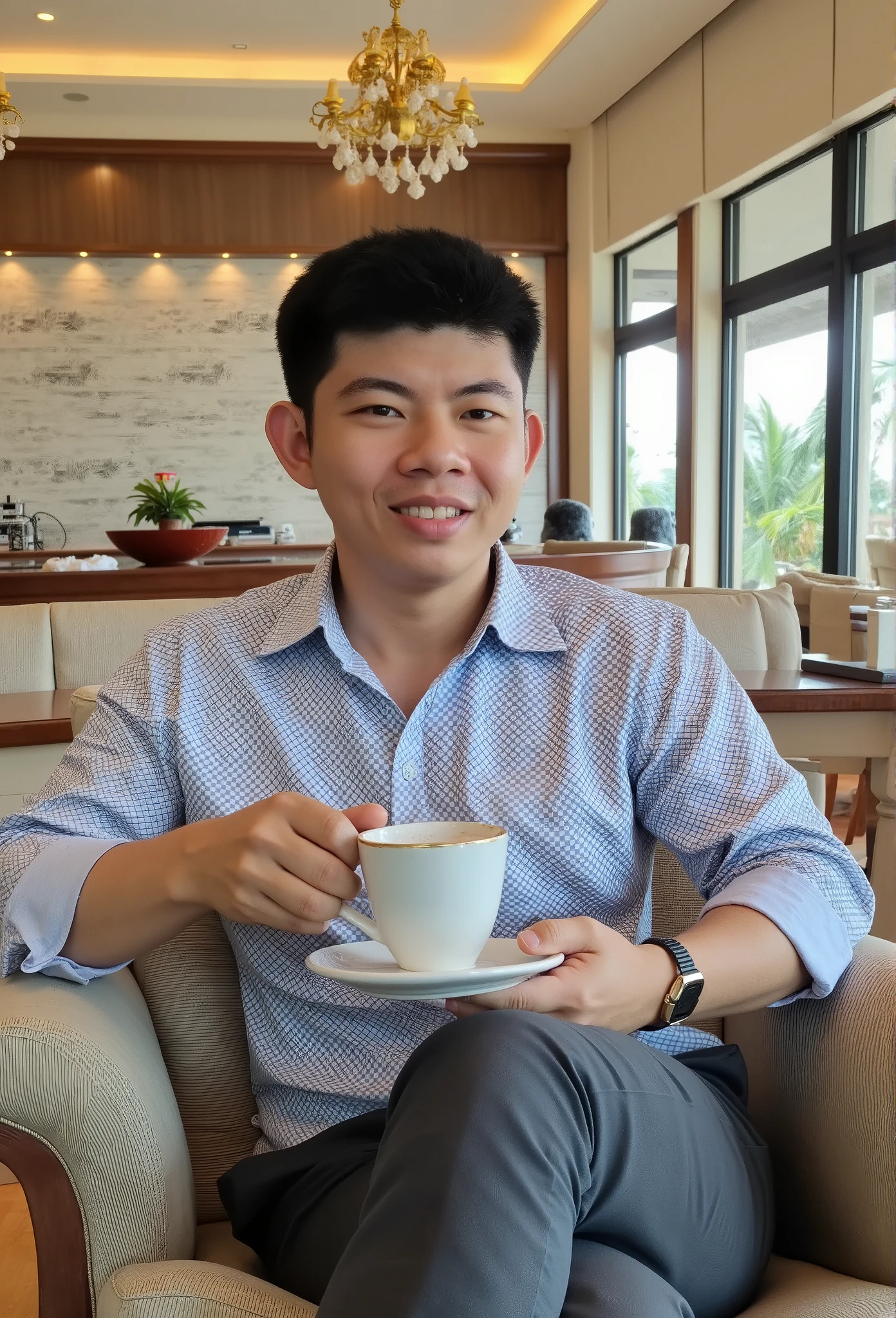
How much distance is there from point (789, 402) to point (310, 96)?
3486 millimetres

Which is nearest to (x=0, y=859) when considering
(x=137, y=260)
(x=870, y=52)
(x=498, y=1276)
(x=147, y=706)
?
(x=147, y=706)

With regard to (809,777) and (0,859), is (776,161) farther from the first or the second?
(0,859)

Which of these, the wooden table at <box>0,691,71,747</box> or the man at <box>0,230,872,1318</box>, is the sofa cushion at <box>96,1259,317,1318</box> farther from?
the wooden table at <box>0,691,71,747</box>

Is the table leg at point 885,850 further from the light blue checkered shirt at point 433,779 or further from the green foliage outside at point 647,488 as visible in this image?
the green foliage outside at point 647,488

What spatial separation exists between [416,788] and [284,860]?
0.24m

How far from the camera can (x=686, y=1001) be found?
95 centimetres

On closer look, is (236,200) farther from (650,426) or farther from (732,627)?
(732,627)

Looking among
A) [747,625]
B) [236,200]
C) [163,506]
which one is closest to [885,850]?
[747,625]

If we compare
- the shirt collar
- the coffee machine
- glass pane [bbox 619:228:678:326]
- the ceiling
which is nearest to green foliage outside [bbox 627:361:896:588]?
glass pane [bbox 619:228:678:326]

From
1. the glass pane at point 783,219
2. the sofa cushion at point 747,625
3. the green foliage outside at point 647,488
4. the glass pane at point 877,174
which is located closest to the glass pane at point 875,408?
the glass pane at point 877,174

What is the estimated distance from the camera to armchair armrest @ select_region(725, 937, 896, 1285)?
958 millimetres

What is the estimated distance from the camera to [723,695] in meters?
1.15

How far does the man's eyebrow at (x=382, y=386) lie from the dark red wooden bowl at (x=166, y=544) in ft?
10.1

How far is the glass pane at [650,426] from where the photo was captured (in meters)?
7.48
